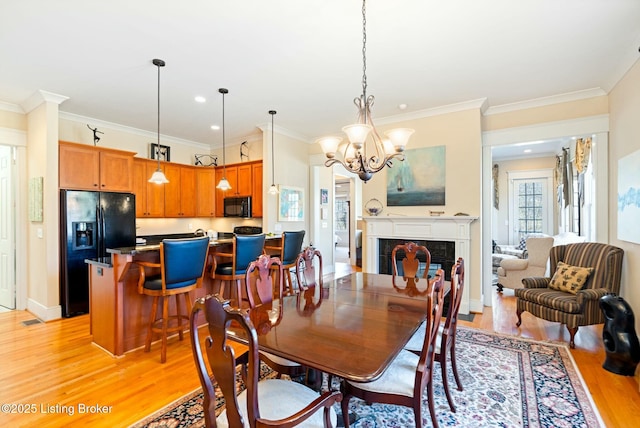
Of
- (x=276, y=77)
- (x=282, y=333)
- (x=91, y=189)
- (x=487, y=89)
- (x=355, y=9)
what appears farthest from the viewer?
(x=91, y=189)

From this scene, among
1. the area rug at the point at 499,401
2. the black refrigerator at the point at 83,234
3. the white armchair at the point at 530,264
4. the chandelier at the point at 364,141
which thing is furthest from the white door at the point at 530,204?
the black refrigerator at the point at 83,234

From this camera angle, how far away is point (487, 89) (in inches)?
146

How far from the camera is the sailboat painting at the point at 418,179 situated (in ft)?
14.4

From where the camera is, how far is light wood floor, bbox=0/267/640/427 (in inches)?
79.6

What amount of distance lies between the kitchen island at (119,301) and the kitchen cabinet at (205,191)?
3046mm

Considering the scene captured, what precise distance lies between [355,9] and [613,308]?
326cm

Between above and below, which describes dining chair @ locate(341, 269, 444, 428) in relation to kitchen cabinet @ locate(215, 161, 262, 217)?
below

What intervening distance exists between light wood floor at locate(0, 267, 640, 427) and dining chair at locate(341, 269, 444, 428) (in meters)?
1.38

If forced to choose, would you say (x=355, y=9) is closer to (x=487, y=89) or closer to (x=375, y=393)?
(x=487, y=89)

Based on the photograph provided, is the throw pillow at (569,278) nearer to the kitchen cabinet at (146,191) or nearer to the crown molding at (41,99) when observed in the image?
the kitchen cabinet at (146,191)

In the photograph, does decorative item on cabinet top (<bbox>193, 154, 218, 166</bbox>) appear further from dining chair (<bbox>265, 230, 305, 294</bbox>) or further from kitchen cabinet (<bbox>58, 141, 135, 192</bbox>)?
dining chair (<bbox>265, 230, 305, 294</bbox>)

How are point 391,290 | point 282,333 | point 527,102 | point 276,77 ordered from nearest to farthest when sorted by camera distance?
point 282,333
point 391,290
point 276,77
point 527,102

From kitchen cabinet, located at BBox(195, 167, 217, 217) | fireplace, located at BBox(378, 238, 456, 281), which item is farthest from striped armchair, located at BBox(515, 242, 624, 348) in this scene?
kitchen cabinet, located at BBox(195, 167, 217, 217)

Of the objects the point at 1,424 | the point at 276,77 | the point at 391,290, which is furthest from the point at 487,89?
the point at 1,424
